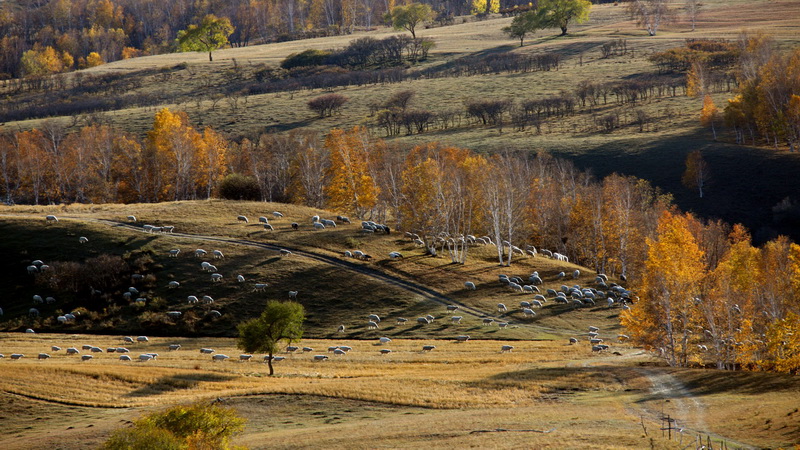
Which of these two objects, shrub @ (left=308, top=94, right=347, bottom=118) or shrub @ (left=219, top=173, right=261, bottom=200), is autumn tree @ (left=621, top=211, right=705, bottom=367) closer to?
shrub @ (left=219, top=173, right=261, bottom=200)

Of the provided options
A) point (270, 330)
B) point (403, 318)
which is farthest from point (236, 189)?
point (270, 330)

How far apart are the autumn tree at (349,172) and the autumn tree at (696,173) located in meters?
60.4

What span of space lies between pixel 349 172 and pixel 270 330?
58141 millimetres

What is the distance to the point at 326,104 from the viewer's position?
7534 inches

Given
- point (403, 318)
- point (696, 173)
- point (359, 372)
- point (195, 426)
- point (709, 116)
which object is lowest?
point (403, 318)

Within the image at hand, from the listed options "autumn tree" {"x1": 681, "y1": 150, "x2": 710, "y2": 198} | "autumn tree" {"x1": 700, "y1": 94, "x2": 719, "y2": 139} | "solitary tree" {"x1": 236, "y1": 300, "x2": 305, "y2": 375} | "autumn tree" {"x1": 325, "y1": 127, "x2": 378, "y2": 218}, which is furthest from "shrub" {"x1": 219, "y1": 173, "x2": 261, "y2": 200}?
"autumn tree" {"x1": 700, "y1": 94, "x2": 719, "y2": 139}

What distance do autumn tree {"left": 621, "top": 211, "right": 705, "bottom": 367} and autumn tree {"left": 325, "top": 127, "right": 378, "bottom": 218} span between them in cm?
5589

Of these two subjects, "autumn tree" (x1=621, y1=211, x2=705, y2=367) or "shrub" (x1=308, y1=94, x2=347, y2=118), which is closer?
"autumn tree" (x1=621, y1=211, x2=705, y2=367)

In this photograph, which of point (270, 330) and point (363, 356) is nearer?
point (270, 330)

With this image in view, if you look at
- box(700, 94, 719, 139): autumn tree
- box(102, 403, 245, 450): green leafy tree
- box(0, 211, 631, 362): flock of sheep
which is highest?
box(700, 94, 719, 139): autumn tree

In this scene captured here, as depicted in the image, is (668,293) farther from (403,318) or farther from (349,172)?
(349,172)

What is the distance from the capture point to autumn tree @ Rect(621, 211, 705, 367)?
61.0 meters

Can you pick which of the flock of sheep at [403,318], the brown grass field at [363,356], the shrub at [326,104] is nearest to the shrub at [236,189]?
the brown grass field at [363,356]

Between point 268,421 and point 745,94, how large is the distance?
456ft
